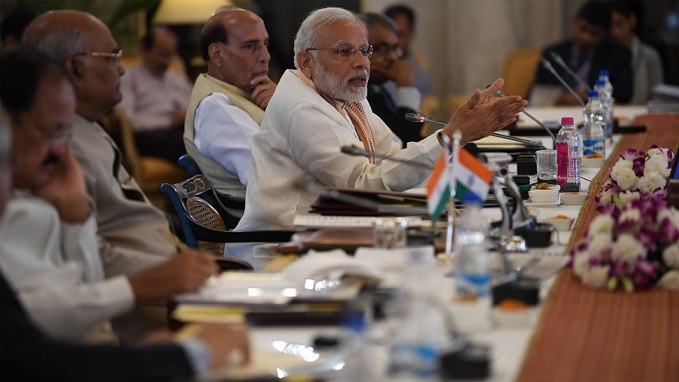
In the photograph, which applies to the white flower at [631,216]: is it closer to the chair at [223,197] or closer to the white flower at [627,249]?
the white flower at [627,249]

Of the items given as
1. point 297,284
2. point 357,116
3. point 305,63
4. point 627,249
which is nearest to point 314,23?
point 305,63

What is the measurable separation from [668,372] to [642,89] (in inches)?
254

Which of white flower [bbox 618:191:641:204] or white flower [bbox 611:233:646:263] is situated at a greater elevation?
white flower [bbox 611:233:646:263]

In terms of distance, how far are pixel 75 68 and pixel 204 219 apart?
3.68ft

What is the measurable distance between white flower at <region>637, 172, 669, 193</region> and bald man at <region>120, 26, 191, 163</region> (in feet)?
16.5

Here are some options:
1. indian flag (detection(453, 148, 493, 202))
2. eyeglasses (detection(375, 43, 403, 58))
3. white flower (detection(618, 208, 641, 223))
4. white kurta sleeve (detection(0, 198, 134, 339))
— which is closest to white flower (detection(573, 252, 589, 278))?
white flower (detection(618, 208, 641, 223))

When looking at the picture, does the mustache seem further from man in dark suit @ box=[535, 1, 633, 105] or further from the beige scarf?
man in dark suit @ box=[535, 1, 633, 105]

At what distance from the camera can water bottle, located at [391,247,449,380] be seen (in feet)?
6.06

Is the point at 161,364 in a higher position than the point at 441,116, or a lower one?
higher

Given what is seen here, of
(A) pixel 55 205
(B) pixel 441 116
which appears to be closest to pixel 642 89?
(B) pixel 441 116

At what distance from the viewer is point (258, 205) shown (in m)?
3.62

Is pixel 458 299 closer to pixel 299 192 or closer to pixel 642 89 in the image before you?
pixel 299 192

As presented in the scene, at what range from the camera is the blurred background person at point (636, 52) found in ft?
26.2

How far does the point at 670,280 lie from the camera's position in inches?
94.1
